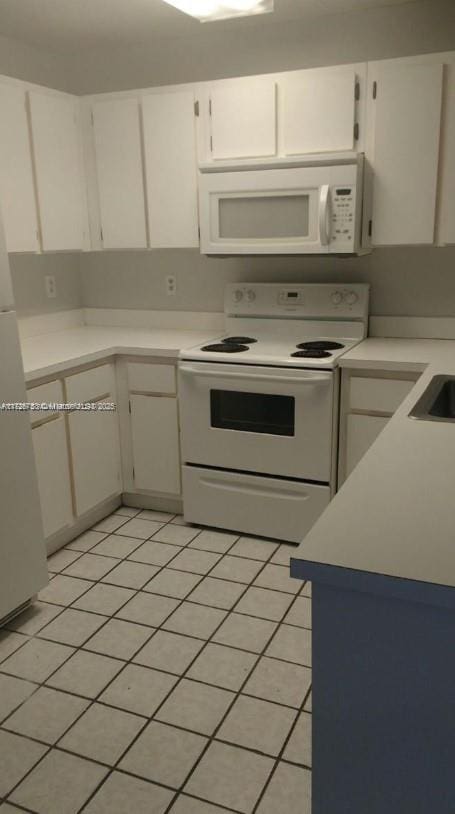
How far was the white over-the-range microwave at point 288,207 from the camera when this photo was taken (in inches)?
107

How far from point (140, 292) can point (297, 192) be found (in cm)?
125

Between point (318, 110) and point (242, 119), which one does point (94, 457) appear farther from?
point (318, 110)

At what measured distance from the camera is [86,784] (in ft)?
5.59

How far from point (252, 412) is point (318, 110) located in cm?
133

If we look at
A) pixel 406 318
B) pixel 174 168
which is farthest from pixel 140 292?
pixel 406 318

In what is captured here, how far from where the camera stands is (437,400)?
6.64ft

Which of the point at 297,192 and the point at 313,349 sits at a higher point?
the point at 297,192

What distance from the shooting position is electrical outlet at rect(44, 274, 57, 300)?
11.8ft

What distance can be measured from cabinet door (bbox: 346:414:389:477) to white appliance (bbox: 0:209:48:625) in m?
1.30

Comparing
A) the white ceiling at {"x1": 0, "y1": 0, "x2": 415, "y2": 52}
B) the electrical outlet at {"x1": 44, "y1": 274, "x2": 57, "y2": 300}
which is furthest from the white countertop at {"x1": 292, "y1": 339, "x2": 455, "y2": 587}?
the electrical outlet at {"x1": 44, "y1": 274, "x2": 57, "y2": 300}

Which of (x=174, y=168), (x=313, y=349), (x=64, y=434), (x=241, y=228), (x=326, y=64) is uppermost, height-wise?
(x=326, y=64)

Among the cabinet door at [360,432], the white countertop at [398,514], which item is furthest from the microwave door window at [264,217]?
the white countertop at [398,514]

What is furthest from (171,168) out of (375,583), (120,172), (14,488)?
(375,583)

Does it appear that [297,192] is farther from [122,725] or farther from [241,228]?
[122,725]
